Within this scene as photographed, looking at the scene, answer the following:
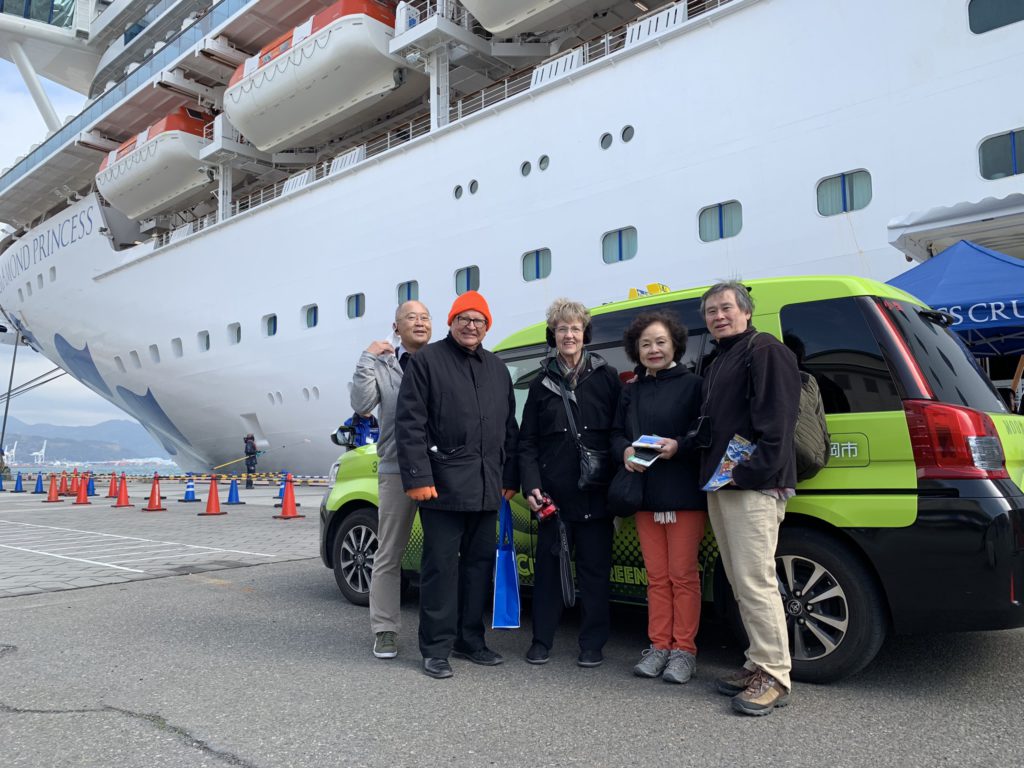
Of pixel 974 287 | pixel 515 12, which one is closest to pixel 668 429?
pixel 974 287

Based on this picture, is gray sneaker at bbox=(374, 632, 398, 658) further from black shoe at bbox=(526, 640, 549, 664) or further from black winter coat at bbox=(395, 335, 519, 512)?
black winter coat at bbox=(395, 335, 519, 512)

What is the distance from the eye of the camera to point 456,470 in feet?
11.1

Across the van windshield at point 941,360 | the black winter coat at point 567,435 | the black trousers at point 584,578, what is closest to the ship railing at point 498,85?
the van windshield at point 941,360

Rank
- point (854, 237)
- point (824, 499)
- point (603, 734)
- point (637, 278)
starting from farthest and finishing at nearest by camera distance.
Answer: point (637, 278)
point (854, 237)
point (824, 499)
point (603, 734)

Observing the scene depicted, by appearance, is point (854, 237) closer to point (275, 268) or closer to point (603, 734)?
point (603, 734)

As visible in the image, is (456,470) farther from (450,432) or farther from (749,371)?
(749,371)

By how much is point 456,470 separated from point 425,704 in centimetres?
97

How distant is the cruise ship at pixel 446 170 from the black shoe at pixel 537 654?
5460 millimetres

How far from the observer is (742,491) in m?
2.91

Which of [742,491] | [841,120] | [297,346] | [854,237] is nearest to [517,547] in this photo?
[742,491]

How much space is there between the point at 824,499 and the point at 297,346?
1330 centimetres

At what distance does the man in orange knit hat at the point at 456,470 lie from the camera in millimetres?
3363

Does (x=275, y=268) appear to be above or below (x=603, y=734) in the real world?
above

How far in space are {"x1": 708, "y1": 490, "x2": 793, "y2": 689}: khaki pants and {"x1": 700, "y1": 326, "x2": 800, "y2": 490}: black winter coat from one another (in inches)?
3.9
